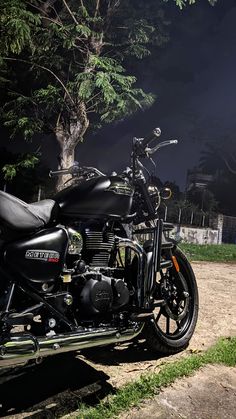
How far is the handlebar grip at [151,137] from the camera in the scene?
10.4ft

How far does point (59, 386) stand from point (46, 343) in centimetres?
60

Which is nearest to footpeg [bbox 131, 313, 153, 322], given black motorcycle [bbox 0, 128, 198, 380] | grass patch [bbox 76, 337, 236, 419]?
black motorcycle [bbox 0, 128, 198, 380]

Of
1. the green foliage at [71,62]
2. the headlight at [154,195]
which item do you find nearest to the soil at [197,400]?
the headlight at [154,195]

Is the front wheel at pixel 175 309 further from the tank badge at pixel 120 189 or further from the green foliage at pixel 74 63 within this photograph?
the green foliage at pixel 74 63

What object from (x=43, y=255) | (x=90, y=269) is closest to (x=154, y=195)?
(x=90, y=269)

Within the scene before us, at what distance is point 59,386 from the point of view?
2.68 m

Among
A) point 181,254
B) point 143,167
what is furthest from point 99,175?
point 181,254

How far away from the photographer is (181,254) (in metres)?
3.72

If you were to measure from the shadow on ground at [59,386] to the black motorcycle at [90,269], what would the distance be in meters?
0.16

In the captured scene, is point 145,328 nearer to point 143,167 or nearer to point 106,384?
point 106,384

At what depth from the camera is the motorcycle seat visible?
2232mm

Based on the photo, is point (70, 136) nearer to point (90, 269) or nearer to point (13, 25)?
point (13, 25)

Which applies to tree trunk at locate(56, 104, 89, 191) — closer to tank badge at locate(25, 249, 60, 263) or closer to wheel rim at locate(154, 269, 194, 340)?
wheel rim at locate(154, 269, 194, 340)

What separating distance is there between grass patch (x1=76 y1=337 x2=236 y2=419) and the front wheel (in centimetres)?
19
